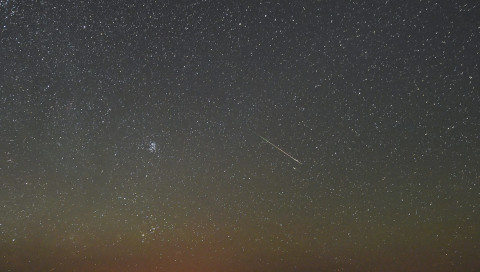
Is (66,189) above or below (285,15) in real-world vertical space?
below

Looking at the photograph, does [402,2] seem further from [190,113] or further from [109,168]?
[109,168]

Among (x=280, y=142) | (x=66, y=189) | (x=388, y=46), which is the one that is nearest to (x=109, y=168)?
(x=66, y=189)

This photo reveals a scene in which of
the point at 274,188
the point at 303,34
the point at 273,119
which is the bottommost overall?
the point at 274,188

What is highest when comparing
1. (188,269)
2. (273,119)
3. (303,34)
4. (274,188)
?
(303,34)

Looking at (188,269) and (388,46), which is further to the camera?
(188,269)

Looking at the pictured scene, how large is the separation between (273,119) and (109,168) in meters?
0.34

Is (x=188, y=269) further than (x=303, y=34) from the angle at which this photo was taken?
Yes

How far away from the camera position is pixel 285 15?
716 millimetres

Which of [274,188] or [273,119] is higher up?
[273,119]

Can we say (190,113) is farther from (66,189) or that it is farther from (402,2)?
(402,2)

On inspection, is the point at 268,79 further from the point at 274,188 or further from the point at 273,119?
the point at 274,188

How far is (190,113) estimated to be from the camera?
0.76 meters

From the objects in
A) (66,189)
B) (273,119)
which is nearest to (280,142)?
(273,119)

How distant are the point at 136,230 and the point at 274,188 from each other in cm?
30
